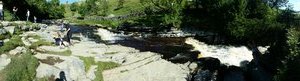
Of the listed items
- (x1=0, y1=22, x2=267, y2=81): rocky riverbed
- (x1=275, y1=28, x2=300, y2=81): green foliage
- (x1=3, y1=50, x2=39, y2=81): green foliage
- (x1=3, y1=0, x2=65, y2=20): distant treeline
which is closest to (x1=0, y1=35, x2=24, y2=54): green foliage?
(x1=0, y1=22, x2=267, y2=81): rocky riverbed

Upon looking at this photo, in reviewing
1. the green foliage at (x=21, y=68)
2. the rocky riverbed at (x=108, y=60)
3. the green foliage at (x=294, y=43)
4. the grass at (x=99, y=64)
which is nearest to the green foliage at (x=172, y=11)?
the rocky riverbed at (x=108, y=60)

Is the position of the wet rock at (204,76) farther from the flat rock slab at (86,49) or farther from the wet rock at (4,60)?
the wet rock at (4,60)

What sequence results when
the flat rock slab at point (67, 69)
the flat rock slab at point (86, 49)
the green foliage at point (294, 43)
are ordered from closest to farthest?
1. the green foliage at point (294, 43)
2. the flat rock slab at point (67, 69)
3. the flat rock slab at point (86, 49)

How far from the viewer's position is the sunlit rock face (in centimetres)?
7106

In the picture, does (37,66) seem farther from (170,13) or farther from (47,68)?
(170,13)

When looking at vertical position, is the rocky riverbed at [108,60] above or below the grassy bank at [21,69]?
below

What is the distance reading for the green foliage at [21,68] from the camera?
40409mm

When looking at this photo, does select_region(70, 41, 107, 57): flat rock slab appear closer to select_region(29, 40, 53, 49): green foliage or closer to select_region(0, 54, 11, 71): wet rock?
select_region(29, 40, 53, 49): green foliage

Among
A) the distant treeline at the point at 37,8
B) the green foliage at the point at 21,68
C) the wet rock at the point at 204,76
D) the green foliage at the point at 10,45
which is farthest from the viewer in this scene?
the distant treeline at the point at 37,8

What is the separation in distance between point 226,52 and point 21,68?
149 feet

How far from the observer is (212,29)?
11069 cm

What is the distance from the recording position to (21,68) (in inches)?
1665

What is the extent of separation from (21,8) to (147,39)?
167 ft

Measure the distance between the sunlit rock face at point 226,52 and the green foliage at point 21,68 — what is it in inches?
1184
